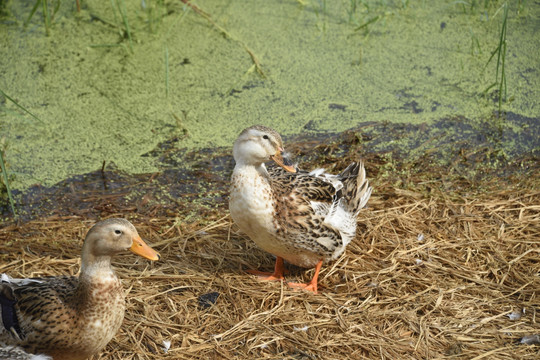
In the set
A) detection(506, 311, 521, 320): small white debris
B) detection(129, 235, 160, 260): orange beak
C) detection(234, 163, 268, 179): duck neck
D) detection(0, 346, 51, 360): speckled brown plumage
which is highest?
detection(234, 163, 268, 179): duck neck

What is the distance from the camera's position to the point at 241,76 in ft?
16.6

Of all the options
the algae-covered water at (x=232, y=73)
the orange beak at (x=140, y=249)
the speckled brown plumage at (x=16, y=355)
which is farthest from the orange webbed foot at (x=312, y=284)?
the algae-covered water at (x=232, y=73)

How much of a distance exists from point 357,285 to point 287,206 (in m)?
0.57

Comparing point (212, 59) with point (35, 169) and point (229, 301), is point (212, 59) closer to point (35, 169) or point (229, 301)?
point (35, 169)

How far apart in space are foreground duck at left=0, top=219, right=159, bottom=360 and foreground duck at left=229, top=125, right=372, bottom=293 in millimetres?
637

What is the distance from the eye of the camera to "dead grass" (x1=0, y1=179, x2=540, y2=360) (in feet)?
9.64

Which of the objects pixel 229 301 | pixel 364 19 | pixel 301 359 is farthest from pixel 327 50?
pixel 301 359

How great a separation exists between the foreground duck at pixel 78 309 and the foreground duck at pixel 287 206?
2.09ft

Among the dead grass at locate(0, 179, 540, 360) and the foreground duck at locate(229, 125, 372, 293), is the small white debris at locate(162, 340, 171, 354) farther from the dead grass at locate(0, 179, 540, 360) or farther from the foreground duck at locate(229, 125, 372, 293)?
the foreground duck at locate(229, 125, 372, 293)

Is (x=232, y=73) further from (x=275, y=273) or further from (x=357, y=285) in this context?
(x=357, y=285)

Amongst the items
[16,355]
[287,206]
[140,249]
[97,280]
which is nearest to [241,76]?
[287,206]

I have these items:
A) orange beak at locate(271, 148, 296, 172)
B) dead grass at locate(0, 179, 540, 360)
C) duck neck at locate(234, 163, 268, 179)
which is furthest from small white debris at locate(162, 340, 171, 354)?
orange beak at locate(271, 148, 296, 172)

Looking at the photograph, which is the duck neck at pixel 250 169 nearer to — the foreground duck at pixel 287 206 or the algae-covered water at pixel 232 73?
the foreground duck at pixel 287 206

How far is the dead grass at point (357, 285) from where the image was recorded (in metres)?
2.94
